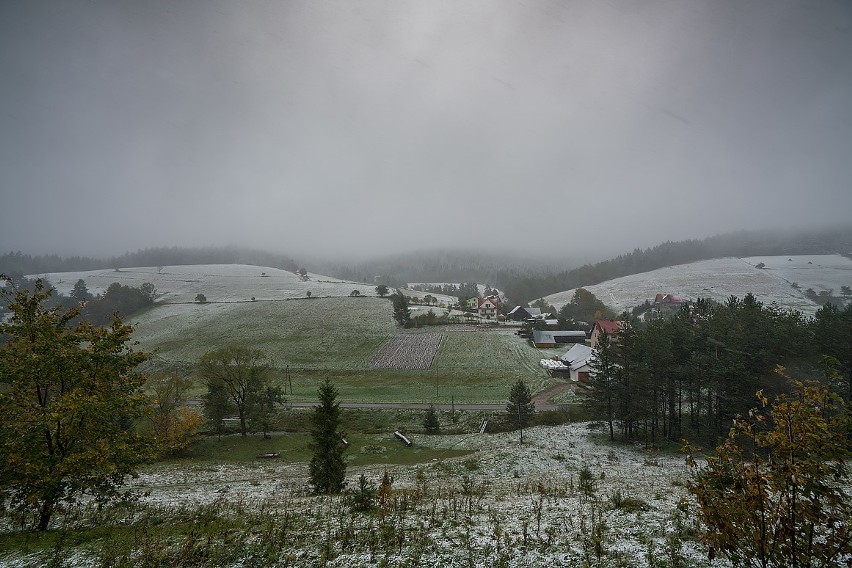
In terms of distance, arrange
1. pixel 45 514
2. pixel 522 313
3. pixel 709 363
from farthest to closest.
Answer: pixel 522 313 < pixel 709 363 < pixel 45 514

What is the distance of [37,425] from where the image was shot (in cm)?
1270

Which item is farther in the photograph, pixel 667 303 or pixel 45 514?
pixel 667 303

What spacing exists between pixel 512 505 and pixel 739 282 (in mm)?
177770

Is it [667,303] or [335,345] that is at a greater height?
[667,303]

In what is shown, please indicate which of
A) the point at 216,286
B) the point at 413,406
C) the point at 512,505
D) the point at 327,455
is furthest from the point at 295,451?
the point at 216,286

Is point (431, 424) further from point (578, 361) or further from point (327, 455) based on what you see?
point (578, 361)

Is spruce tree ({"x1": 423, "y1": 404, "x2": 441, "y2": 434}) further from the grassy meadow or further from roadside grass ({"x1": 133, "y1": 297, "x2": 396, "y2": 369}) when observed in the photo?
roadside grass ({"x1": 133, "y1": 297, "x2": 396, "y2": 369})

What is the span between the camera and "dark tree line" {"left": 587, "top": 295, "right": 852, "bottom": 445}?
3152cm

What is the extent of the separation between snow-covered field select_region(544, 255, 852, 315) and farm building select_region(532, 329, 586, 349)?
46054 mm

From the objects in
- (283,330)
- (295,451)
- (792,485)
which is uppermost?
(792,485)

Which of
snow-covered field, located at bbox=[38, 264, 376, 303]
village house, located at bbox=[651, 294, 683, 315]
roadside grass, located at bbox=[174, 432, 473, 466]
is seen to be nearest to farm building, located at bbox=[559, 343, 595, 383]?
roadside grass, located at bbox=[174, 432, 473, 466]

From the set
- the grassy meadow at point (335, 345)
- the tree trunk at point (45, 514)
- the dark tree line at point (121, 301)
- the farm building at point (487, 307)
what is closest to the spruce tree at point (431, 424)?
the grassy meadow at point (335, 345)

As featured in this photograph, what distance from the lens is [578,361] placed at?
73.4 m

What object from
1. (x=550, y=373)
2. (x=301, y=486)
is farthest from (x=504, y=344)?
(x=301, y=486)
